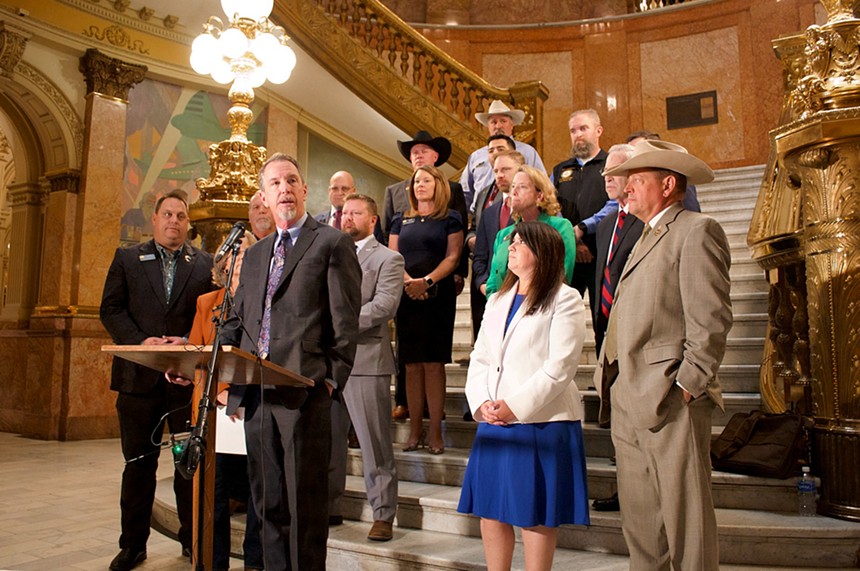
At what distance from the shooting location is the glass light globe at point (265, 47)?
5797 millimetres

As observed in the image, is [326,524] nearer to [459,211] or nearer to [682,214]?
[682,214]

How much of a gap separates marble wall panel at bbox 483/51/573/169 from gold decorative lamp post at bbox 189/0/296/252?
7056mm

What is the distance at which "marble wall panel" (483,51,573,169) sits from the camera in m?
12.3

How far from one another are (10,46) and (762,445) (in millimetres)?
8547

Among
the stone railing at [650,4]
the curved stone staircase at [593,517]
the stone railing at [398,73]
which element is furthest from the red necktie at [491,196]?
the stone railing at [650,4]

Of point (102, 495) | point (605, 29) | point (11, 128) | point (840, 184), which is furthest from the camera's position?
point (605, 29)

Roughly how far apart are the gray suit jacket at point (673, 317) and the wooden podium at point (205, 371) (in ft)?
3.66

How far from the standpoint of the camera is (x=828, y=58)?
11.0 ft

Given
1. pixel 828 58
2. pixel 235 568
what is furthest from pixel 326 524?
pixel 828 58

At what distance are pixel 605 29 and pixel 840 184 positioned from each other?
32.8 ft

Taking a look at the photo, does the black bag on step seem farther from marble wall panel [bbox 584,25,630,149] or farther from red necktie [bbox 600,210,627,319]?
marble wall panel [bbox 584,25,630,149]

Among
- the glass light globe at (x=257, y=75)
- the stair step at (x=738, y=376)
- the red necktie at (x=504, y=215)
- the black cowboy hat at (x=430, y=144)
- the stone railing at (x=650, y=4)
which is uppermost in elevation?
the stone railing at (x=650, y=4)

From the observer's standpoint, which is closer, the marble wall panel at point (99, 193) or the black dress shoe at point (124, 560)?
the black dress shoe at point (124, 560)

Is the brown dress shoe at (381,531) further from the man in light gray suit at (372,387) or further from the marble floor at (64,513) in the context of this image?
the marble floor at (64,513)
